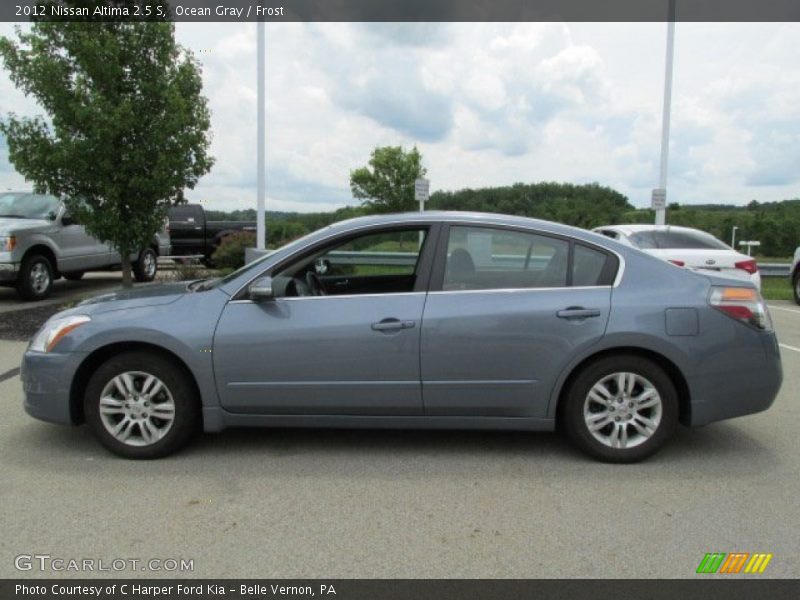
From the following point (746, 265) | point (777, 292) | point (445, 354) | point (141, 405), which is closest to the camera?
point (445, 354)

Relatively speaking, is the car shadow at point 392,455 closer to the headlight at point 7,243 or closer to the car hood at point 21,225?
the headlight at point 7,243

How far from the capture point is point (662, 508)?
3.53m

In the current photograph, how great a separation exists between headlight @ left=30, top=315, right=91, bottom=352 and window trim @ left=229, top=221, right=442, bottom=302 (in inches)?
38.8

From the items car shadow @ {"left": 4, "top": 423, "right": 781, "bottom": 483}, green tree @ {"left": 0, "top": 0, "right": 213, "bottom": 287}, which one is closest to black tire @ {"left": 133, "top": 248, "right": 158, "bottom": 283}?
green tree @ {"left": 0, "top": 0, "right": 213, "bottom": 287}

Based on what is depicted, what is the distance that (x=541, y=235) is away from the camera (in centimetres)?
426

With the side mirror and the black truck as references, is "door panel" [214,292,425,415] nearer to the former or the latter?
the side mirror

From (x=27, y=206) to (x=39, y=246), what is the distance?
0.96 metres

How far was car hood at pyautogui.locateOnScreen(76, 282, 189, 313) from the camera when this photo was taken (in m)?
4.21

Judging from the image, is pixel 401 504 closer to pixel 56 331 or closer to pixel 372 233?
pixel 372 233

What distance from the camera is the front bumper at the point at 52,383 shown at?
4.11 m
